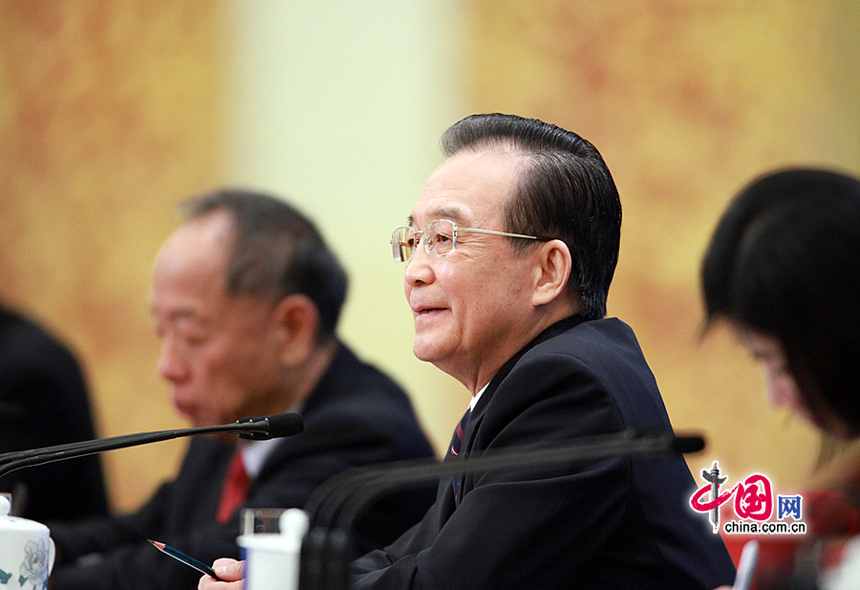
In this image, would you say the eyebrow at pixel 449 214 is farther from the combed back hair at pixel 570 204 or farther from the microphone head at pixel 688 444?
the microphone head at pixel 688 444

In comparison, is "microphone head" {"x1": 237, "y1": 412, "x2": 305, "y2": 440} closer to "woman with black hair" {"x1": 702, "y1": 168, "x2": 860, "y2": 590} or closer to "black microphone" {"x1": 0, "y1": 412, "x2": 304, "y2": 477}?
"black microphone" {"x1": 0, "y1": 412, "x2": 304, "y2": 477}

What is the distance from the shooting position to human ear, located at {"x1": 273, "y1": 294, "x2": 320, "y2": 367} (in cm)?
292

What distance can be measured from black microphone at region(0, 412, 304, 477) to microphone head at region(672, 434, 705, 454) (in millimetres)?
603

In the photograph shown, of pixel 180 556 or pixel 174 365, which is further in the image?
pixel 174 365

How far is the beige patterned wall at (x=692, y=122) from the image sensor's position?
322 centimetres

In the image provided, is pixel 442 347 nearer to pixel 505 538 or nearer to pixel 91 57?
pixel 505 538

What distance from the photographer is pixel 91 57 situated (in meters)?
4.73

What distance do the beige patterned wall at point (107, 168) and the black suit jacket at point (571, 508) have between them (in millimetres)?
3132

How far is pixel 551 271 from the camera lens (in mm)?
1720

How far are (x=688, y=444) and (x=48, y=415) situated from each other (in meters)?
2.79

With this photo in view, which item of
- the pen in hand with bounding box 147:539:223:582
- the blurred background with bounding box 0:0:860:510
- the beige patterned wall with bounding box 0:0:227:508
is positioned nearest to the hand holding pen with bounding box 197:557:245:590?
the pen in hand with bounding box 147:539:223:582

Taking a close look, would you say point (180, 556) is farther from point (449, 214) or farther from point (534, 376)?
point (449, 214)

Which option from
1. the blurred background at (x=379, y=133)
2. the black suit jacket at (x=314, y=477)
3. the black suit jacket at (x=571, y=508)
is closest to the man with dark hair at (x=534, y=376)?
the black suit jacket at (x=571, y=508)

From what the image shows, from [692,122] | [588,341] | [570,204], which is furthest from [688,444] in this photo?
[692,122]
